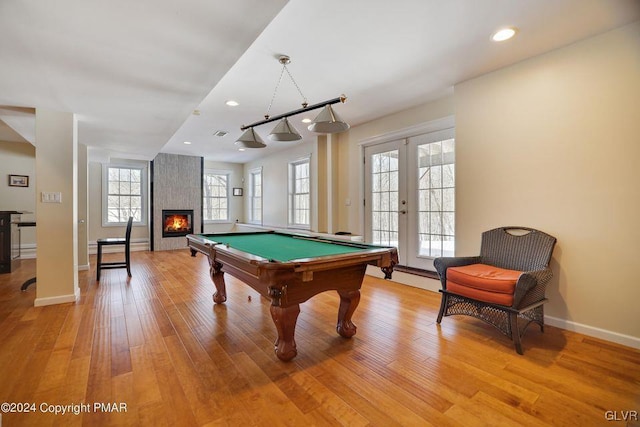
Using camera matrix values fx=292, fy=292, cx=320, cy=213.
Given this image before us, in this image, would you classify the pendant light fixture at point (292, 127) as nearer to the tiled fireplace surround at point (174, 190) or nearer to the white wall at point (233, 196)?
the tiled fireplace surround at point (174, 190)

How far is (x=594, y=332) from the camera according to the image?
2477 mm

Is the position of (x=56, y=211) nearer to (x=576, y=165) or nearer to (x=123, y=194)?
(x=123, y=194)

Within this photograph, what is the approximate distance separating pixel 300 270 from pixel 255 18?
1.52 metres

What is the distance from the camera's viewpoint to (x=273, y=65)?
2.86 meters

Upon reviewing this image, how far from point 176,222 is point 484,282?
7.37 metres

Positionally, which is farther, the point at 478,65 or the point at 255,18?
the point at 478,65

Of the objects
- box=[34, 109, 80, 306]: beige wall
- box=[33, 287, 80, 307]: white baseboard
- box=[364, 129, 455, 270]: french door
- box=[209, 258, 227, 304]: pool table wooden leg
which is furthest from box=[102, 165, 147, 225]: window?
box=[364, 129, 455, 270]: french door

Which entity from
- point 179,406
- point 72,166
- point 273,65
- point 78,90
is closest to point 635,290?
point 179,406

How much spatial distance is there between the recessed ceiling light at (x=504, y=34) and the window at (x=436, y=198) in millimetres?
1525

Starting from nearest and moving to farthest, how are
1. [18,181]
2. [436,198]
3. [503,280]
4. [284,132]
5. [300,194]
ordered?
[503,280] → [284,132] → [436,198] → [18,181] → [300,194]

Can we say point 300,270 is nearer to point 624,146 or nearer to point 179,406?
point 179,406

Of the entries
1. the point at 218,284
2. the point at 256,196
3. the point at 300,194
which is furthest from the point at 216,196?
the point at 218,284

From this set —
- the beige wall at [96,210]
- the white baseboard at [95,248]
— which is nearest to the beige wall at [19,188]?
the white baseboard at [95,248]

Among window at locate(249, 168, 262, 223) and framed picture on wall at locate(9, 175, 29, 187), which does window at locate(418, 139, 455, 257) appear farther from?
framed picture on wall at locate(9, 175, 29, 187)
